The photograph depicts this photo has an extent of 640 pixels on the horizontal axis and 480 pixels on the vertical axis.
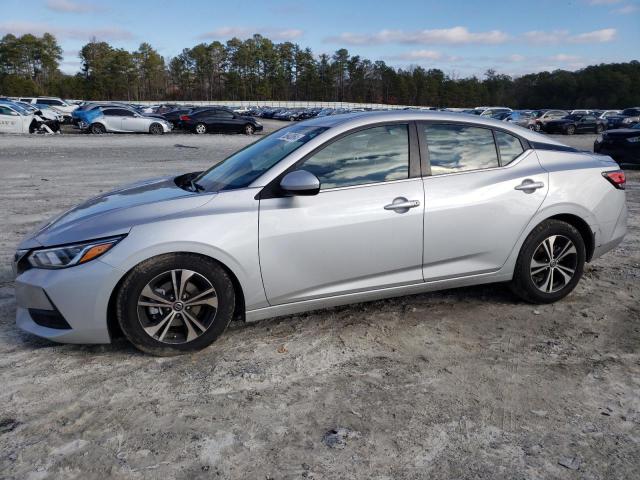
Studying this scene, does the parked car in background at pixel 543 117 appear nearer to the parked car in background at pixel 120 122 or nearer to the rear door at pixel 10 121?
the parked car in background at pixel 120 122

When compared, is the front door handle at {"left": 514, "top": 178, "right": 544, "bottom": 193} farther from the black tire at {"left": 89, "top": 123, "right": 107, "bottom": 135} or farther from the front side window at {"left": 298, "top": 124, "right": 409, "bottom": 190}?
the black tire at {"left": 89, "top": 123, "right": 107, "bottom": 135}

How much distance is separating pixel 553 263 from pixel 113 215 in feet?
11.2

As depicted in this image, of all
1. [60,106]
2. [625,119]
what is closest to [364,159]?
[60,106]

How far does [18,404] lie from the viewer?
3.10 m

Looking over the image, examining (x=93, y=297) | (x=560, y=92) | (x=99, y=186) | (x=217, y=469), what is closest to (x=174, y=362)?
(x=93, y=297)

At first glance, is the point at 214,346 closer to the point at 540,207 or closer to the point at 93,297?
the point at 93,297

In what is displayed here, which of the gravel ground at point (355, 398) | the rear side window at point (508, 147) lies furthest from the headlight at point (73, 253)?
the rear side window at point (508, 147)

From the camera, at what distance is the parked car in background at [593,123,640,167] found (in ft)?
47.7

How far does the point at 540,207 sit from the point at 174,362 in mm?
2984

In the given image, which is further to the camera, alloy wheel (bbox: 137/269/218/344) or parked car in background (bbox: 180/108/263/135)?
parked car in background (bbox: 180/108/263/135)

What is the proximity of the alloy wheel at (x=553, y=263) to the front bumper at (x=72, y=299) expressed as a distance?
3.20m

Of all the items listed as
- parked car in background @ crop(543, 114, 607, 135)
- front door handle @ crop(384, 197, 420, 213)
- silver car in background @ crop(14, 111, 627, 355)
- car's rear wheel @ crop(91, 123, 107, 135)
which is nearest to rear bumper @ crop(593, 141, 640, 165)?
silver car in background @ crop(14, 111, 627, 355)

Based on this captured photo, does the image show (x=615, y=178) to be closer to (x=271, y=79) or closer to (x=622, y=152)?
(x=622, y=152)

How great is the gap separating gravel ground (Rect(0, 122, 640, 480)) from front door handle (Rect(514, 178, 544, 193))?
0.98 meters
